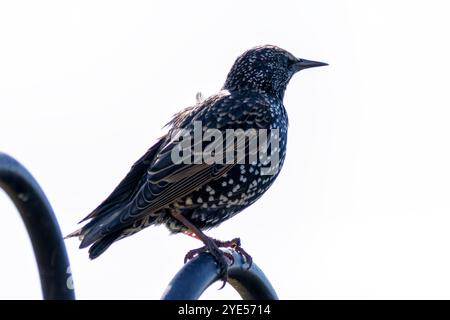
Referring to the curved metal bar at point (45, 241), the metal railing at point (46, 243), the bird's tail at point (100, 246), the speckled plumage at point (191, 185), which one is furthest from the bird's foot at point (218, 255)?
the curved metal bar at point (45, 241)

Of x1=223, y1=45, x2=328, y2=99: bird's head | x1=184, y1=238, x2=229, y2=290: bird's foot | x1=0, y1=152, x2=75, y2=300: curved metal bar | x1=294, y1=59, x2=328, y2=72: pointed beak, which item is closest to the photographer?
x1=0, y1=152, x2=75, y2=300: curved metal bar

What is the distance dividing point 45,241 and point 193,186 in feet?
8.07

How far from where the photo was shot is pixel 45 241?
216 inches

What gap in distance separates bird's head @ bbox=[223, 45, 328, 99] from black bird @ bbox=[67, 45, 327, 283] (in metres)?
0.28

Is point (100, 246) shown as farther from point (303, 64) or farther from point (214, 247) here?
point (303, 64)

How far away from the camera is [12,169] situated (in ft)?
16.8

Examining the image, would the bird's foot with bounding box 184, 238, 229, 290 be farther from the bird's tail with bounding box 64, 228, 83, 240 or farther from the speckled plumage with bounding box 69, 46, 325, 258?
the bird's tail with bounding box 64, 228, 83, 240

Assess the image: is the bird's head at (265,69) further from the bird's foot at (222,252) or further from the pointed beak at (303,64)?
the bird's foot at (222,252)

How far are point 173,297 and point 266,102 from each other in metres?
3.35

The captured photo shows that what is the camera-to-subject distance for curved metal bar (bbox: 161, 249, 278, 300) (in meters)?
5.52

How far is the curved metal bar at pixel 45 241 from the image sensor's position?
5332mm

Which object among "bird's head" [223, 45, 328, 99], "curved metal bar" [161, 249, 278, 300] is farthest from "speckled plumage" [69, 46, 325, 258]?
"curved metal bar" [161, 249, 278, 300]
